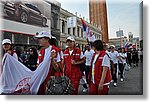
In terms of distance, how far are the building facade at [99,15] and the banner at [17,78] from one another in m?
0.75

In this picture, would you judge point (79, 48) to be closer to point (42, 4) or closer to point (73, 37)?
point (73, 37)

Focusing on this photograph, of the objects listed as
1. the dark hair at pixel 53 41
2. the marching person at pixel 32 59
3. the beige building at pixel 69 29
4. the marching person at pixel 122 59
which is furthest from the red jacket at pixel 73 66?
the marching person at pixel 122 59

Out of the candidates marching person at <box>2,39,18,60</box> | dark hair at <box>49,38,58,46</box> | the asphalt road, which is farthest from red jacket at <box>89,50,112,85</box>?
marching person at <box>2,39,18,60</box>

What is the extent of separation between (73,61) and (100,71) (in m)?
0.44

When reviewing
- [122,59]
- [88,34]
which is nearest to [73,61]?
[88,34]

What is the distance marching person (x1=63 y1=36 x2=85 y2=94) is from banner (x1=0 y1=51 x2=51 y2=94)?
0.35m

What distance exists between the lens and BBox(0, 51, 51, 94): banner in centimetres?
271

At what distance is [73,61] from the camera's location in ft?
9.53

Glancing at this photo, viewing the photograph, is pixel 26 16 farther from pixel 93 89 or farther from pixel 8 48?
pixel 93 89

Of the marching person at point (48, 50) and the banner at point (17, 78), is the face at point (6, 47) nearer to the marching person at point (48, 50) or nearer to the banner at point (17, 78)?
the banner at point (17, 78)

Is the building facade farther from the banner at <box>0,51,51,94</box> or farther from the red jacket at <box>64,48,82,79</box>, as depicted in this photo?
the banner at <box>0,51,51,94</box>

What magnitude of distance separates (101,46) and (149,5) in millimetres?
615

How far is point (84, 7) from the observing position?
279cm

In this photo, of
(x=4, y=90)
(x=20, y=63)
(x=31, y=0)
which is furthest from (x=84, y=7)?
(x=4, y=90)
